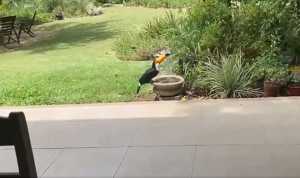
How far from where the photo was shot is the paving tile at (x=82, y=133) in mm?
5262

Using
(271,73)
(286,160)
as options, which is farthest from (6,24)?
(286,160)

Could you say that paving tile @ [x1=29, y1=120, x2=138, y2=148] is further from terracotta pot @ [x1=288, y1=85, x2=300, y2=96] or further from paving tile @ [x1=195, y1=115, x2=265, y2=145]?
terracotta pot @ [x1=288, y1=85, x2=300, y2=96]

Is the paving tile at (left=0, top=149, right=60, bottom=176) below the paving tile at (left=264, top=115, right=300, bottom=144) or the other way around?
below

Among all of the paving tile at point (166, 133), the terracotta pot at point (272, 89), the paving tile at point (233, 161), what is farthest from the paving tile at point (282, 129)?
the terracotta pot at point (272, 89)

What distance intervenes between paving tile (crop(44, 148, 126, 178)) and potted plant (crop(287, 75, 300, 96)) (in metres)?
2.85

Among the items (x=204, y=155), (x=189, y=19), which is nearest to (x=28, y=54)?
(x=189, y=19)

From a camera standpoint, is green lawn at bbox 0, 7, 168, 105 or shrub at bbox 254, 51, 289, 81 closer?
shrub at bbox 254, 51, 289, 81

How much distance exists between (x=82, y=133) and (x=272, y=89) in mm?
2662

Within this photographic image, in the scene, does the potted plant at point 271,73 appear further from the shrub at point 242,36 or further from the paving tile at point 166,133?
the paving tile at point 166,133

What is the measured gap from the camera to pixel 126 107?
6656mm

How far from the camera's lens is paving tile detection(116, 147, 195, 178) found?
14.2ft

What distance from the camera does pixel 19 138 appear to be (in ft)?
6.70

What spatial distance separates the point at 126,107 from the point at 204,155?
2145mm

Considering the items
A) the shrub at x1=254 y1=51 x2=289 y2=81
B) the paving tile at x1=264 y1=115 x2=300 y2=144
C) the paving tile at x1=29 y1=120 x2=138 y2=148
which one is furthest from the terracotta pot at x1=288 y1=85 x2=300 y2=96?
the paving tile at x1=29 y1=120 x2=138 y2=148
